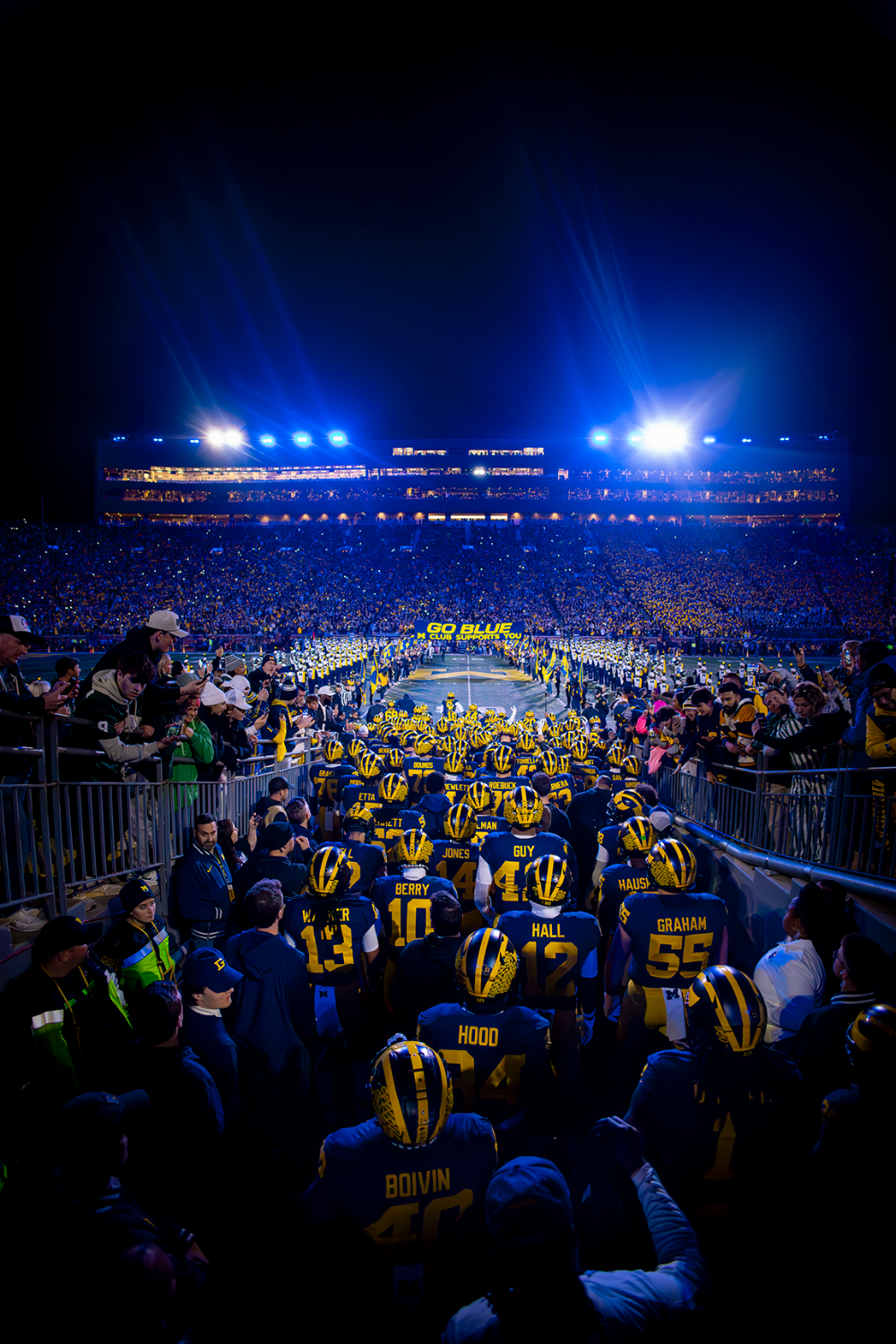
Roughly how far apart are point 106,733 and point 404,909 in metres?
2.94

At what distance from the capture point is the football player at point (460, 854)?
600 centimetres

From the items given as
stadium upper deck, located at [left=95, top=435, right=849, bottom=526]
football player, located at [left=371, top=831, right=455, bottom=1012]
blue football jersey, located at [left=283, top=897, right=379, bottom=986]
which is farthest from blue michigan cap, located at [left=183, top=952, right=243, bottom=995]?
stadium upper deck, located at [left=95, top=435, right=849, bottom=526]

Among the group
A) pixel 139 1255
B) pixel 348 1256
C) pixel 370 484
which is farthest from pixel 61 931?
pixel 370 484

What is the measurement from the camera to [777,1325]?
2.30 meters

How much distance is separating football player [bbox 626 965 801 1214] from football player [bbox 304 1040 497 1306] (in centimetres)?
80

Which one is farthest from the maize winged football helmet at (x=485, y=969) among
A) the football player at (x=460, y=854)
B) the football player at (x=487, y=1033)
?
the football player at (x=460, y=854)

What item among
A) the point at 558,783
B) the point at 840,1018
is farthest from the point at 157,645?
the point at 840,1018

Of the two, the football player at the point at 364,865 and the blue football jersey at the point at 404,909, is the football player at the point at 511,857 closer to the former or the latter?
the blue football jersey at the point at 404,909

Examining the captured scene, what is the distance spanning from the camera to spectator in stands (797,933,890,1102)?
9.56 ft

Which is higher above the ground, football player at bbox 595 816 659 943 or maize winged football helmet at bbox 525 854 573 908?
maize winged football helmet at bbox 525 854 573 908

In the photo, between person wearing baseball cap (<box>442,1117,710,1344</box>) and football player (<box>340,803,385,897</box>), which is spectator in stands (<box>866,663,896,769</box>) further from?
person wearing baseball cap (<box>442,1117,710,1344</box>)

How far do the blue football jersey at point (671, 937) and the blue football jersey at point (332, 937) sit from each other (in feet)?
5.99

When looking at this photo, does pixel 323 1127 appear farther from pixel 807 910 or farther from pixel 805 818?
pixel 805 818

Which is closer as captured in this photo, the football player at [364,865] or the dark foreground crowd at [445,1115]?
the dark foreground crowd at [445,1115]
